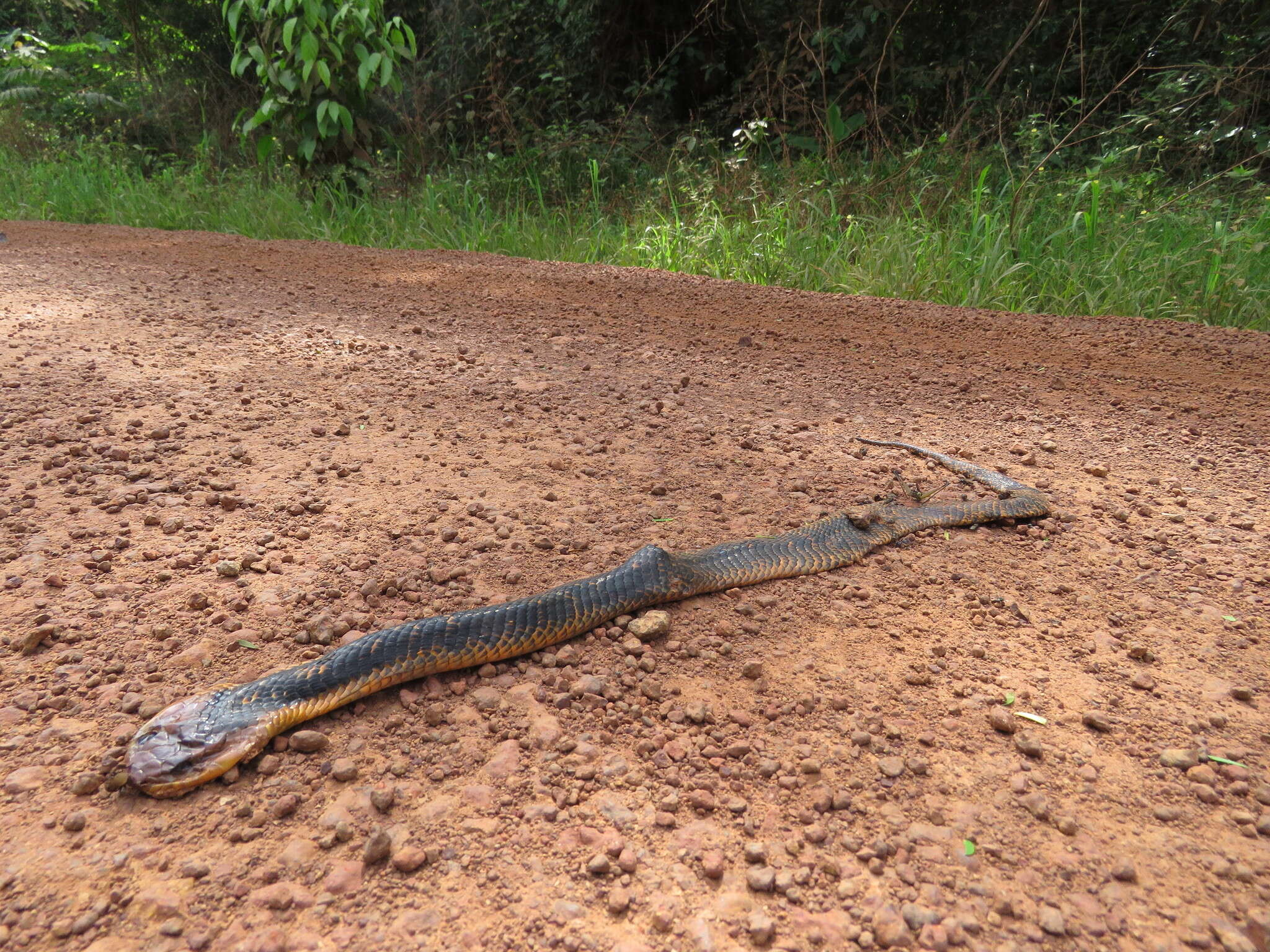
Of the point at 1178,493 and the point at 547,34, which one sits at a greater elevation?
the point at 547,34

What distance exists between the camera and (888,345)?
4.34 m

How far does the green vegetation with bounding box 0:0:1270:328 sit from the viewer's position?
16.9 ft

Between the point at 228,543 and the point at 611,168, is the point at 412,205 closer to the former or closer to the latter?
the point at 611,168

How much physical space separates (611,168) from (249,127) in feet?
11.3

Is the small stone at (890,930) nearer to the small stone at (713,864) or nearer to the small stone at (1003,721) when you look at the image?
the small stone at (713,864)

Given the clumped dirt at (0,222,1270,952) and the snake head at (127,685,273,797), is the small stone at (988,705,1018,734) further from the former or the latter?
the snake head at (127,685,273,797)

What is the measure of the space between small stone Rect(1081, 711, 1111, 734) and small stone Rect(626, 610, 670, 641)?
3.35 feet

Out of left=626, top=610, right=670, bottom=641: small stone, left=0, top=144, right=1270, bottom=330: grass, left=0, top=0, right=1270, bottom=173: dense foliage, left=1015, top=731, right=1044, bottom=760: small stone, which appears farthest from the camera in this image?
left=0, top=0, right=1270, bottom=173: dense foliage

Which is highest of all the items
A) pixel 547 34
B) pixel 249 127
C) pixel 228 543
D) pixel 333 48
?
pixel 547 34

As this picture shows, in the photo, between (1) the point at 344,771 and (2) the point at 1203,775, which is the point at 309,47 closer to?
(1) the point at 344,771

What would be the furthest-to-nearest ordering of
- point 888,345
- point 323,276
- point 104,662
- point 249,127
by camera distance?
1. point 249,127
2. point 323,276
3. point 888,345
4. point 104,662

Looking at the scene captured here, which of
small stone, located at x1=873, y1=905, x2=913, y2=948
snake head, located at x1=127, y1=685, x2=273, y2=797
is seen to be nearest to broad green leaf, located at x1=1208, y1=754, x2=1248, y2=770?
small stone, located at x1=873, y1=905, x2=913, y2=948

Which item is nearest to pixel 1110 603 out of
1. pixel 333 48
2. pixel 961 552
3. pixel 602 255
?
pixel 961 552

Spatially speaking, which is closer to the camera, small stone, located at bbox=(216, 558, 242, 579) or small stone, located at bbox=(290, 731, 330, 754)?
small stone, located at bbox=(290, 731, 330, 754)
